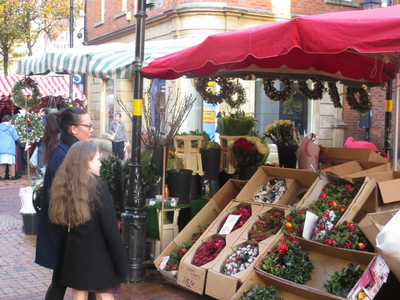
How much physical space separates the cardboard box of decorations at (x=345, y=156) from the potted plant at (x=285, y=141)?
61cm

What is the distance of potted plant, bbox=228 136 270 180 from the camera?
21.1 ft

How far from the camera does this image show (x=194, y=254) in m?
4.99

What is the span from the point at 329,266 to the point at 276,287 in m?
0.47

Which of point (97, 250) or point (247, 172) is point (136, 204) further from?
point (97, 250)

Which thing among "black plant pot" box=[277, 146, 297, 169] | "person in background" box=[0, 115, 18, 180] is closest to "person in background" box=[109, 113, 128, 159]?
"person in background" box=[0, 115, 18, 180]

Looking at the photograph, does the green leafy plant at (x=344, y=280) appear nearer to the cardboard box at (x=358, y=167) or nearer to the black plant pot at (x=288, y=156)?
the cardboard box at (x=358, y=167)

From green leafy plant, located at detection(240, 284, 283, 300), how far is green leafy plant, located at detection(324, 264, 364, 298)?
0.46m

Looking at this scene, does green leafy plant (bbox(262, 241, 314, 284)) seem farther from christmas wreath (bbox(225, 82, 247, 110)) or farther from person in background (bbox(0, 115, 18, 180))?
person in background (bbox(0, 115, 18, 180))

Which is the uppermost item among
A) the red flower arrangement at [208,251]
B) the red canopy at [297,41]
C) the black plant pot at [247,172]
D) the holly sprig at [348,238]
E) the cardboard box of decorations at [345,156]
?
the red canopy at [297,41]

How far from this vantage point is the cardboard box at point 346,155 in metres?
5.71

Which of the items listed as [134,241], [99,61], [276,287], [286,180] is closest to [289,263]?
[276,287]

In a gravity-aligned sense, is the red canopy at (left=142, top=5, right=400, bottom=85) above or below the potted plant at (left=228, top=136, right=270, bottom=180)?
above

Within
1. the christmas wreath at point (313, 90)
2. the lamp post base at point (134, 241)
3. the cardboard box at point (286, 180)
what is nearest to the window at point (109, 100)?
the christmas wreath at point (313, 90)

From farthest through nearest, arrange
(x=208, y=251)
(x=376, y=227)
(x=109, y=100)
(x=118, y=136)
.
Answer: (x=109, y=100) < (x=118, y=136) < (x=208, y=251) < (x=376, y=227)
